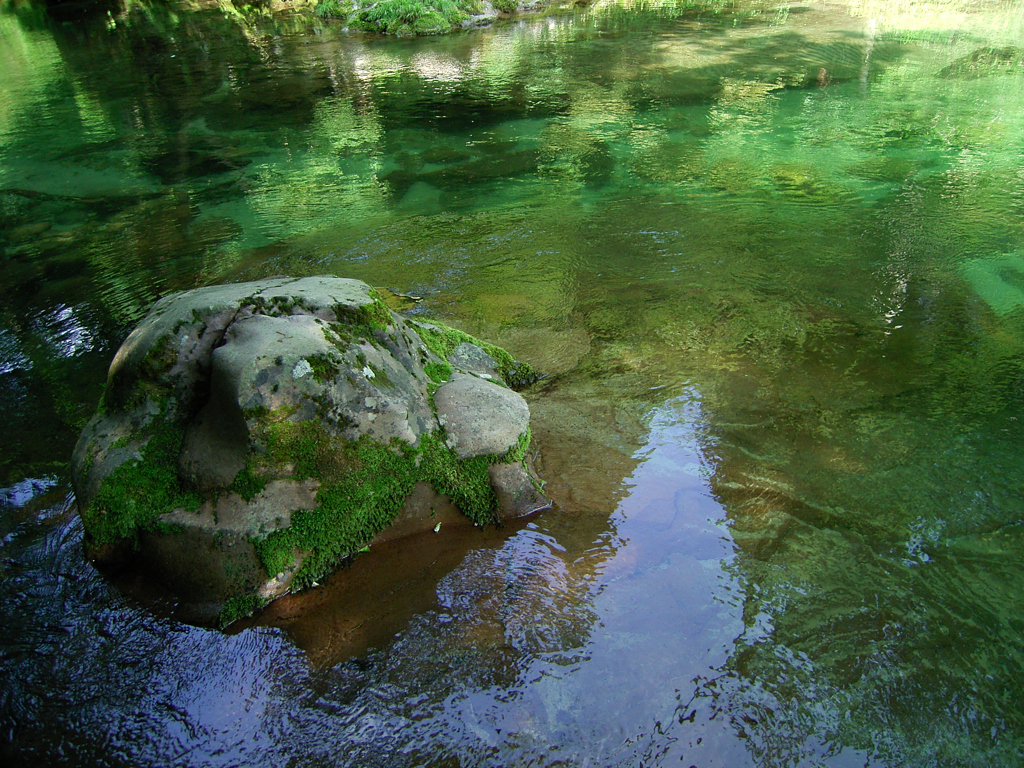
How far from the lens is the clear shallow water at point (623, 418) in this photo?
3.09 metres

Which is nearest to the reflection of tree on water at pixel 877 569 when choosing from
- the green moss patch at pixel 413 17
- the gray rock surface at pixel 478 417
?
the gray rock surface at pixel 478 417

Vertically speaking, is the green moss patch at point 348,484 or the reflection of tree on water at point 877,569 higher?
the green moss patch at point 348,484

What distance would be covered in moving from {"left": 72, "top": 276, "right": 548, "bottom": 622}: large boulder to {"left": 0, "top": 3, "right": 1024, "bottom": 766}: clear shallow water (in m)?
0.32

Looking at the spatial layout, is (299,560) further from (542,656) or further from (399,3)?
(399,3)

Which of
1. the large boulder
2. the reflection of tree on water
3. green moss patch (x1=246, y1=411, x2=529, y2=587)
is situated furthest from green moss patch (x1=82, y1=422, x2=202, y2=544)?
the reflection of tree on water

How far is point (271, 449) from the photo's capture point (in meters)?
3.69

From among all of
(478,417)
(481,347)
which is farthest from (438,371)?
(481,347)

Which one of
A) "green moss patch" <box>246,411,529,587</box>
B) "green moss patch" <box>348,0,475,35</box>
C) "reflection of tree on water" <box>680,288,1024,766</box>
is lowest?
"reflection of tree on water" <box>680,288,1024,766</box>

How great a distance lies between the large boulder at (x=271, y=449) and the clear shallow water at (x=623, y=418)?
315 millimetres

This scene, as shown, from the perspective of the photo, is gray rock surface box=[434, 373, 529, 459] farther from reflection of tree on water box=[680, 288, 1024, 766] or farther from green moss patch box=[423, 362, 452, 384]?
reflection of tree on water box=[680, 288, 1024, 766]

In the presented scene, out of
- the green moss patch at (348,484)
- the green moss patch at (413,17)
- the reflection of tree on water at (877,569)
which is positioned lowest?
the reflection of tree on water at (877,569)

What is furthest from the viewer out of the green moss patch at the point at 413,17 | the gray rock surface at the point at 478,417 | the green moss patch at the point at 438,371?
the green moss patch at the point at 413,17

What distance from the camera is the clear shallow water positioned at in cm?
309

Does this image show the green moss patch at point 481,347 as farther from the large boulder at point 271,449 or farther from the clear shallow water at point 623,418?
the large boulder at point 271,449
